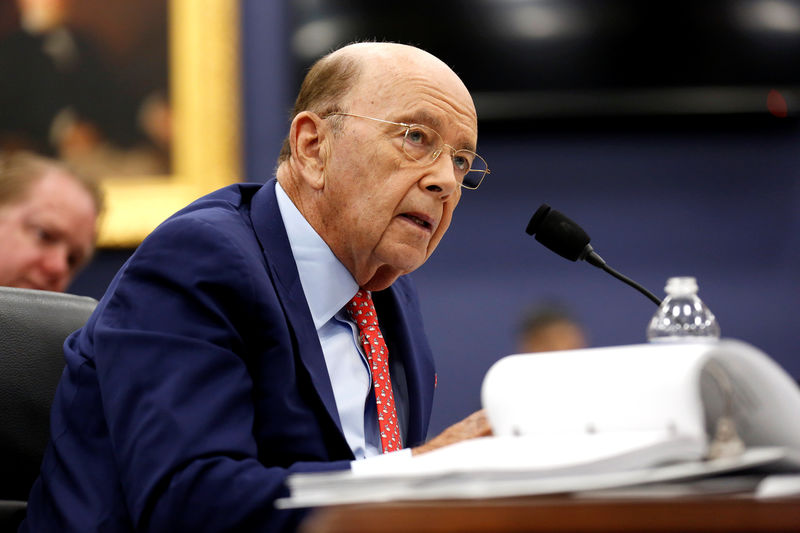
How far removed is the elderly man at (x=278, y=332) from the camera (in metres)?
1.10

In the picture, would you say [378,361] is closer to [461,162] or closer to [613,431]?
[461,162]

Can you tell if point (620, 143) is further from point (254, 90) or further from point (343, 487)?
point (343, 487)

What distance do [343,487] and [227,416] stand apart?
19.7 inches

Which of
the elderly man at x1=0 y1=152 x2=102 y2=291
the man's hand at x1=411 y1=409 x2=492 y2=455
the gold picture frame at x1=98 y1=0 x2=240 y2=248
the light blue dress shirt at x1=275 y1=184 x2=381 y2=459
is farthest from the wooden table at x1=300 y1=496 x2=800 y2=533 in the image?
the gold picture frame at x1=98 y1=0 x2=240 y2=248

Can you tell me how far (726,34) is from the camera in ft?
12.5

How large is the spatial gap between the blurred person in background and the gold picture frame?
1316 millimetres

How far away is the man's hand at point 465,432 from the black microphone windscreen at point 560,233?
500 mm

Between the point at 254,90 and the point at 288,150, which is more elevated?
the point at 254,90

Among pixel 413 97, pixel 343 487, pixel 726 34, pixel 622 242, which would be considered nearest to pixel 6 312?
pixel 413 97

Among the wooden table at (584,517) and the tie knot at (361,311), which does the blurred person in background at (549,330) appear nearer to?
the tie knot at (361,311)

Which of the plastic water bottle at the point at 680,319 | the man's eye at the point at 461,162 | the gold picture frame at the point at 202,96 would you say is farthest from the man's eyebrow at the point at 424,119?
the gold picture frame at the point at 202,96

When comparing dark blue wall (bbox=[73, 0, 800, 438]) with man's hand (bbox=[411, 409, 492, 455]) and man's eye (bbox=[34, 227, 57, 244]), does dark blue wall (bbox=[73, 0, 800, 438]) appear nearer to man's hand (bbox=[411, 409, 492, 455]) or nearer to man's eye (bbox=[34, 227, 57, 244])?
man's eye (bbox=[34, 227, 57, 244])

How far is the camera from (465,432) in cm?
103

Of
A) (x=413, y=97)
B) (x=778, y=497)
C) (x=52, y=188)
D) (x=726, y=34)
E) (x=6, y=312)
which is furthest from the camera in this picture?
(x=726, y=34)
